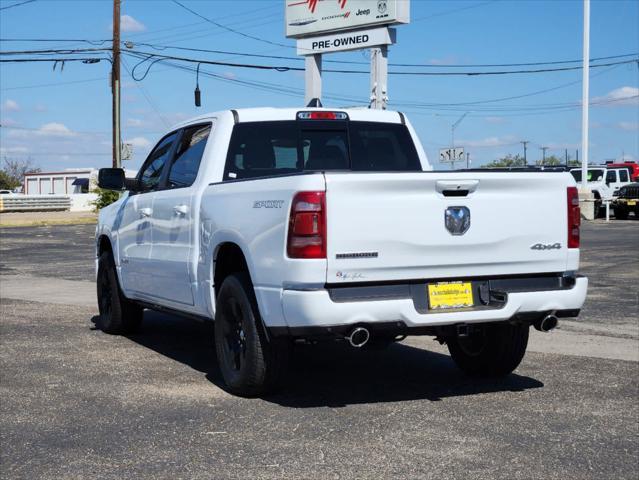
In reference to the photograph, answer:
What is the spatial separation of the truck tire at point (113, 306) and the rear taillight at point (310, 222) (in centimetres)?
403

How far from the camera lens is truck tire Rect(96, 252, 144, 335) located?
9.57 metres

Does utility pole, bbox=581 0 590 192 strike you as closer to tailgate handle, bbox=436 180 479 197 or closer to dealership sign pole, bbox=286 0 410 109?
dealership sign pole, bbox=286 0 410 109

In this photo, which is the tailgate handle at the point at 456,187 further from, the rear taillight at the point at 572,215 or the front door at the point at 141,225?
the front door at the point at 141,225

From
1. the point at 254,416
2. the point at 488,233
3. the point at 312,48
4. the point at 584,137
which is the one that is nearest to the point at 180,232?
the point at 254,416

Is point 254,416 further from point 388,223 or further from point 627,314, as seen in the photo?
point 627,314

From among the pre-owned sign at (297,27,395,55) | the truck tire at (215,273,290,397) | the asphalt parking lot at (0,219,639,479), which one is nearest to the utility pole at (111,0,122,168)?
the pre-owned sign at (297,27,395,55)

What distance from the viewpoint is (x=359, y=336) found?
235 inches

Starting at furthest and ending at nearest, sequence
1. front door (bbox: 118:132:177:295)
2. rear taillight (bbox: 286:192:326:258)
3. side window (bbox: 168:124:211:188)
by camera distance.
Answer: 1. front door (bbox: 118:132:177:295)
2. side window (bbox: 168:124:211:188)
3. rear taillight (bbox: 286:192:326:258)

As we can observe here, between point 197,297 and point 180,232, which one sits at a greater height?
point 180,232

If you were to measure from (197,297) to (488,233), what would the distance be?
2.40m

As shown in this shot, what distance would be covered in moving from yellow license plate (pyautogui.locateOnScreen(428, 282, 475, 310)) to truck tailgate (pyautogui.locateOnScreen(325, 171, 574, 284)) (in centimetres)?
7

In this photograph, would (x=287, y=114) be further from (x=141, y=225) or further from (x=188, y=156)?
(x=141, y=225)

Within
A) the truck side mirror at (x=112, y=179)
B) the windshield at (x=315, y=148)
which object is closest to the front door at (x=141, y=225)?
the truck side mirror at (x=112, y=179)

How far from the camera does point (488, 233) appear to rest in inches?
250
